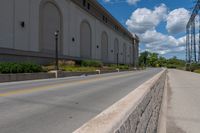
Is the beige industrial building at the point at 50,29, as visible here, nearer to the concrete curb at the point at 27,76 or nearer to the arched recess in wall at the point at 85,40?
the arched recess in wall at the point at 85,40

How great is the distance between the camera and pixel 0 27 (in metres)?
24.7

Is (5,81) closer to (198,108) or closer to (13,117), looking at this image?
(13,117)

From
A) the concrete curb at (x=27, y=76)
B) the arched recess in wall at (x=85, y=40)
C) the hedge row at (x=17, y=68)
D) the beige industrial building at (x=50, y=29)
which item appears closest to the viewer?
the concrete curb at (x=27, y=76)

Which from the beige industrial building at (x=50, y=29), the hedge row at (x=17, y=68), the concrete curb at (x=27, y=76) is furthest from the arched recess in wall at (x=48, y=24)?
the hedge row at (x=17, y=68)

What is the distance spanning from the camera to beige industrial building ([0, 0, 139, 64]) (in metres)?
26.3

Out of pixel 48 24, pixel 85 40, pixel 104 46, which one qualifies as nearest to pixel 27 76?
pixel 48 24

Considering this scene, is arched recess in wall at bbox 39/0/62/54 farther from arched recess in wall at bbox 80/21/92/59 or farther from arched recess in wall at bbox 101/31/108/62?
arched recess in wall at bbox 101/31/108/62

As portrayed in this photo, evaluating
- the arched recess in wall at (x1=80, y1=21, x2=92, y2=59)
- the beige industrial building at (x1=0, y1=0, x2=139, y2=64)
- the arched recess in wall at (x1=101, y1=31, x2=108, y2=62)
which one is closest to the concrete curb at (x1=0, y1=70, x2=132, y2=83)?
the beige industrial building at (x1=0, y1=0, x2=139, y2=64)

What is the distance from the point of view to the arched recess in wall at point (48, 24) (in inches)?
1302

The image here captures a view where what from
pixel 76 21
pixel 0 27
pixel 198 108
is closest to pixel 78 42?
pixel 76 21

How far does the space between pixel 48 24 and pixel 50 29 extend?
856mm

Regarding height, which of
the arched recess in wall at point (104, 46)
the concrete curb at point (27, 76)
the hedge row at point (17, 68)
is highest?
the arched recess in wall at point (104, 46)

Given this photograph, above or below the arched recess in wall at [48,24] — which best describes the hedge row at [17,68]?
below

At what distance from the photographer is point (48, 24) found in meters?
34.8
